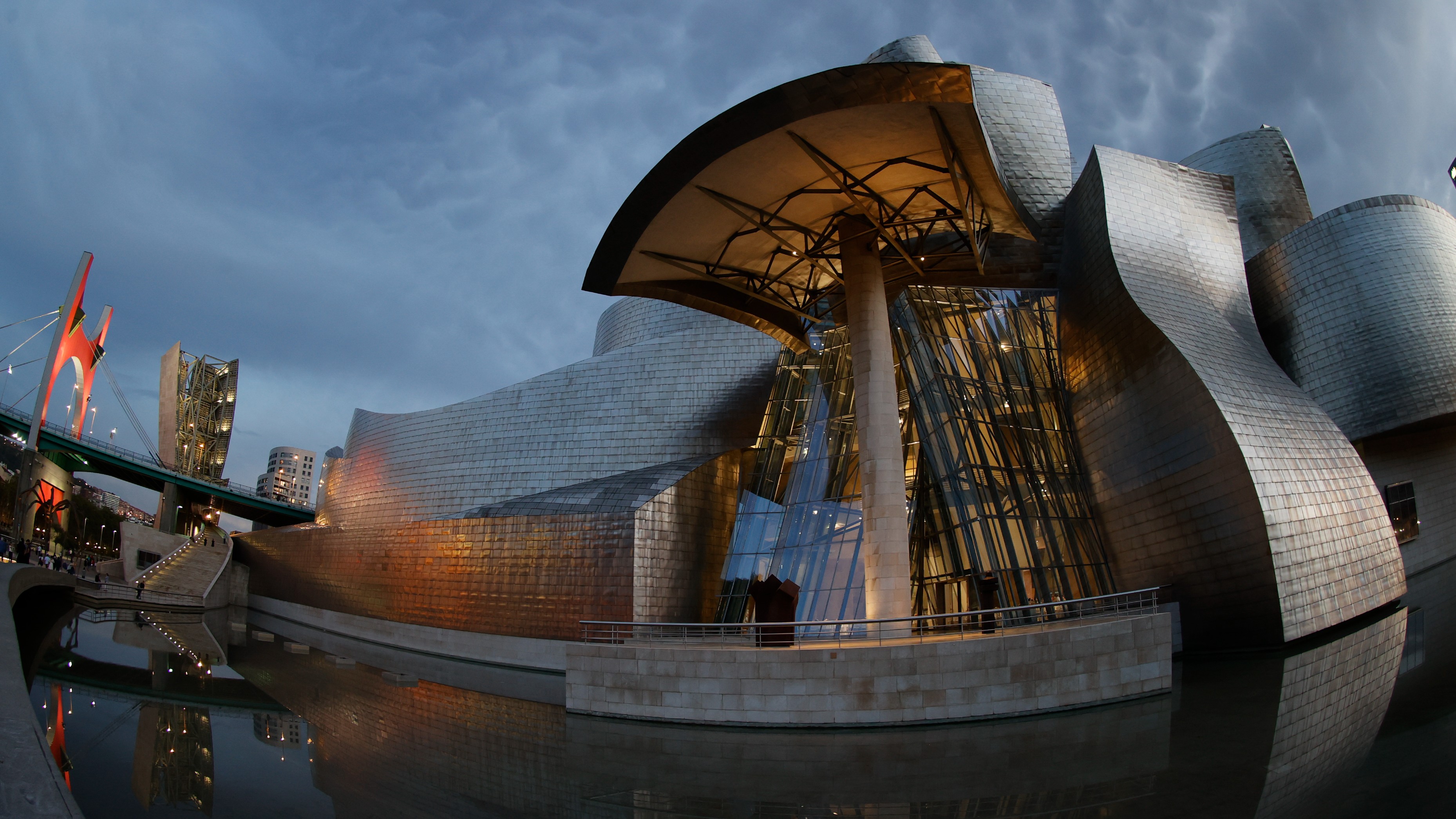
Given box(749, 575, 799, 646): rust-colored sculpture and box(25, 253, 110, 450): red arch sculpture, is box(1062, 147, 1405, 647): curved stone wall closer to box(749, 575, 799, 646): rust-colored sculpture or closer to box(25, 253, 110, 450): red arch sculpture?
box(749, 575, 799, 646): rust-colored sculpture

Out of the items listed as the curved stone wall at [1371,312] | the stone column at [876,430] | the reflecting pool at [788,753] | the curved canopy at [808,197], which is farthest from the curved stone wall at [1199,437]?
the stone column at [876,430]

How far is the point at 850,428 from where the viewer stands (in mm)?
19938

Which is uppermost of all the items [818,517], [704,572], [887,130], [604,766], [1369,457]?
[887,130]

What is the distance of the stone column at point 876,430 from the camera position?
13875 mm

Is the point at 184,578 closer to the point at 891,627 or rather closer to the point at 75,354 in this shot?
the point at 75,354

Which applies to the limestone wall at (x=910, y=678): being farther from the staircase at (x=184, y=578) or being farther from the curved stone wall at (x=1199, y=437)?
the staircase at (x=184, y=578)

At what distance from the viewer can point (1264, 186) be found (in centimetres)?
2481

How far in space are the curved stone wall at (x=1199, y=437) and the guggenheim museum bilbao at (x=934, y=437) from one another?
0.27 feet

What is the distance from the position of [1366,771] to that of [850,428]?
13.9 metres

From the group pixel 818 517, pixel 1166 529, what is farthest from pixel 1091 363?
pixel 818 517

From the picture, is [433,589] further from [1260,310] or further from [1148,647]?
[1260,310]

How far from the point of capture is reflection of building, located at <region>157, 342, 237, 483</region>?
164 feet

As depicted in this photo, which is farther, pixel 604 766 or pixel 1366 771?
pixel 604 766

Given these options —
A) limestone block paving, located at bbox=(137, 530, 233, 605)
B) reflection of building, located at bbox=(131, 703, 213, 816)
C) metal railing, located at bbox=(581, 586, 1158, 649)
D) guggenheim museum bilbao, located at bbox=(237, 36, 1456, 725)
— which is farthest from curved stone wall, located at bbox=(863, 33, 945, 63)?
limestone block paving, located at bbox=(137, 530, 233, 605)
